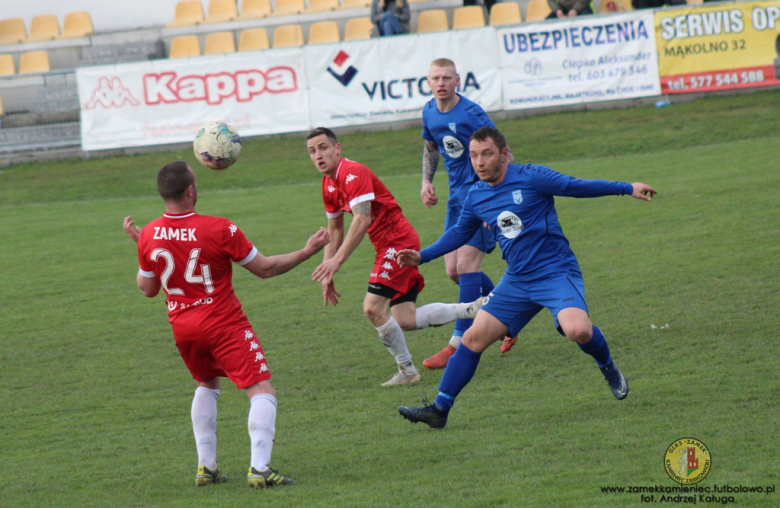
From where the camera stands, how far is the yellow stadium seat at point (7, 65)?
73.4 feet

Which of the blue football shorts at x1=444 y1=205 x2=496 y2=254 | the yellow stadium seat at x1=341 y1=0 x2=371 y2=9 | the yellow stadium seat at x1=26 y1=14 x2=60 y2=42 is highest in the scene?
the yellow stadium seat at x1=26 y1=14 x2=60 y2=42

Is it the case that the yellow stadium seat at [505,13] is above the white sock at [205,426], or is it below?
above

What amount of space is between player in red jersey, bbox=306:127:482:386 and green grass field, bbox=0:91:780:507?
414mm

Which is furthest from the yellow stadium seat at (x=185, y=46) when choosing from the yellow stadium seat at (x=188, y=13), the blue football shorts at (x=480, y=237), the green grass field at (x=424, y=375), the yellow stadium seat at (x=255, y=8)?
the blue football shorts at (x=480, y=237)

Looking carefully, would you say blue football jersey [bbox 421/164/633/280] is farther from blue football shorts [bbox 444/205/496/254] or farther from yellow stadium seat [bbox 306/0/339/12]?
yellow stadium seat [bbox 306/0/339/12]

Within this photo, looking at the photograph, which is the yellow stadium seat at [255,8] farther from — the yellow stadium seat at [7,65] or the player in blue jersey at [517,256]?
the player in blue jersey at [517,256]

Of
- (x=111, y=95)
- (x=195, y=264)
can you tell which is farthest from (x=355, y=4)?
(x=195, y=264)

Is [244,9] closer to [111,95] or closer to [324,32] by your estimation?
Result: [324,32]

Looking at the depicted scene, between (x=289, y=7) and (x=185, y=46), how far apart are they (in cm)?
319

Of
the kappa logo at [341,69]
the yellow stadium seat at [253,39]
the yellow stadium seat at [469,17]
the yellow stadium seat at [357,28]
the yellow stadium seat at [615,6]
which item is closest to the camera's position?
the kappa logo at [341,69]

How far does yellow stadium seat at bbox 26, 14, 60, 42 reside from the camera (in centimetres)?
2411

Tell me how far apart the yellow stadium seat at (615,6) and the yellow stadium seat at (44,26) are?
15462 mm

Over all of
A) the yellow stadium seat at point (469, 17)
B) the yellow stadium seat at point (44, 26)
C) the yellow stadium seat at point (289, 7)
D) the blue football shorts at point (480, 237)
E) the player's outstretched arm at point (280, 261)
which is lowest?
the blue football shorts at point (480, 237)

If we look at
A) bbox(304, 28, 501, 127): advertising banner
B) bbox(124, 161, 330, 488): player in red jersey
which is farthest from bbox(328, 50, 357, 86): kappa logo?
A: bbox(124, 161, 330, 488): player in red jersey
